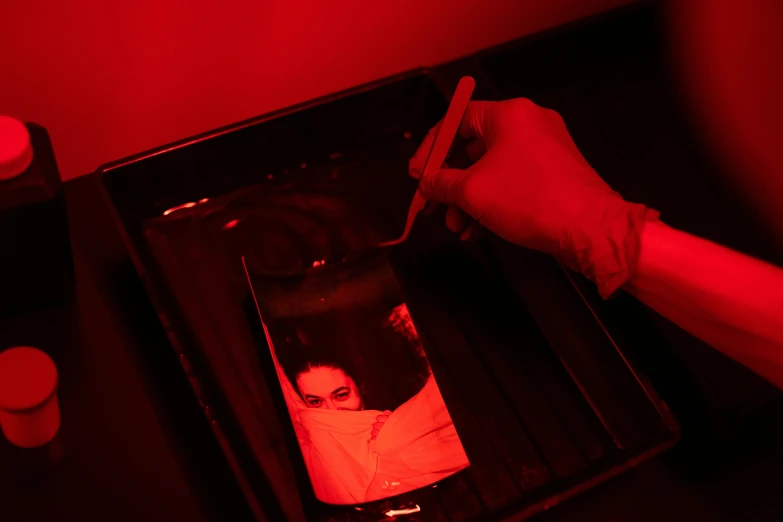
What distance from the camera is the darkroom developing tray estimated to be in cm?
65

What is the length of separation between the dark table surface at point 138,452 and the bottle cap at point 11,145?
0.21 metres

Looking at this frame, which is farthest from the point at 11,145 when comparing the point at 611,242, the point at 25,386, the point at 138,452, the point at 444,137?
the point at 611,242

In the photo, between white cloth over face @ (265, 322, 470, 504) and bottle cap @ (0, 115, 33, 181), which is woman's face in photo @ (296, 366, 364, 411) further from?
bottle cap @ (0, 115, 33, 181)

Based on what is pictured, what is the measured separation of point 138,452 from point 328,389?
193 mm

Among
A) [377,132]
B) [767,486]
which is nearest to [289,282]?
[377,132]

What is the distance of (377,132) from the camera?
860 mm

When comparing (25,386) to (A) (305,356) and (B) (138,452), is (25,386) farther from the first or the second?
(A) (305,356)

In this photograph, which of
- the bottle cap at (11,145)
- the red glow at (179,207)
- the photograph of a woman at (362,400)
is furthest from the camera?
the red glow at (179,207)

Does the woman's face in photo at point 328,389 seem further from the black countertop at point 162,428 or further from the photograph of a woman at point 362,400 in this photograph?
the black countertop at point 162,428

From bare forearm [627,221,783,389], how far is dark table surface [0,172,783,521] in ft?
0.49

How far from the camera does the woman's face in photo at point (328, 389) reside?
68cm

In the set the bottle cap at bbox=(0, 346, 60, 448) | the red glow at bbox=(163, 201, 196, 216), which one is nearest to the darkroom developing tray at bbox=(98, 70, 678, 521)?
the red glow at bbox=(163, 201, 196, 216)

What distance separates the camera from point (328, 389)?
0.68 metres

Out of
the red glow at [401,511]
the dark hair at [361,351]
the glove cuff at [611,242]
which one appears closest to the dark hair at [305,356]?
the dark hair at [361,351]
